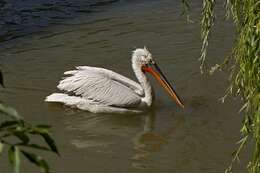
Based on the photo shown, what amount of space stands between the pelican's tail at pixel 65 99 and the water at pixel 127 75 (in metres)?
0.11

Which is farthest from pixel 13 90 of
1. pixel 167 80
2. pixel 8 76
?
pixel 167 80

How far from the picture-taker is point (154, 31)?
32.0ft

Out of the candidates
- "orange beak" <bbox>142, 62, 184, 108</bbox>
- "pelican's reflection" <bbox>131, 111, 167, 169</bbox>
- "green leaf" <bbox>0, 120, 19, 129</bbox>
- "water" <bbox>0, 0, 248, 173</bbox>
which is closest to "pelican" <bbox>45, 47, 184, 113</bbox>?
"orange beak" <bbox>142, 62, 184, 108</bbox>

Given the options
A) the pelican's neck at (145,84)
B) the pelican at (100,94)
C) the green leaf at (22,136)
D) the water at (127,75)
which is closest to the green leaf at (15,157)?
the green leaf at (22,136)

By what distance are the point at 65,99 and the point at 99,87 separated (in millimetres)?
405

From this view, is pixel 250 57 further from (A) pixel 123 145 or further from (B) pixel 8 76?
(B) pixel 8 76

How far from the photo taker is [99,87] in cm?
710

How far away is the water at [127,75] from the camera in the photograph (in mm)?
5840

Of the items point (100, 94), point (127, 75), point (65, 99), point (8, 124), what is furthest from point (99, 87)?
point (8, 124)

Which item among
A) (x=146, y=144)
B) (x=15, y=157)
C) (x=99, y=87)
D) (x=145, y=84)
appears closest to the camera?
(x=15, y=157)

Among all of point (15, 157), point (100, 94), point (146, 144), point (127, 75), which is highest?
point (15, 157)

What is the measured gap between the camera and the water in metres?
5.84

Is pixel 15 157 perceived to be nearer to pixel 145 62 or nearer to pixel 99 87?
pixel 99 87

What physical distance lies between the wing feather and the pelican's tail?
0.09m
